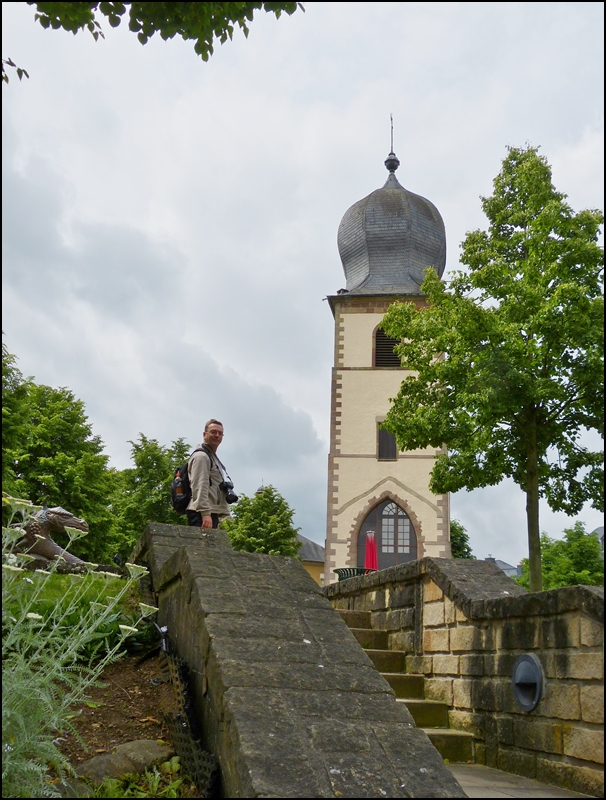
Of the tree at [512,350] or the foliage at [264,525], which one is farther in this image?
the foliage at [264,525]

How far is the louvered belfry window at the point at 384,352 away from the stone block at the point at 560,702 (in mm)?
32019

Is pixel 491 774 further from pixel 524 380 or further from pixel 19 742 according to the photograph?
pixel 524 380

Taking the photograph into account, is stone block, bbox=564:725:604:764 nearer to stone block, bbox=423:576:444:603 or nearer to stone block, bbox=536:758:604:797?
stone block, bbox=536:758:604:797

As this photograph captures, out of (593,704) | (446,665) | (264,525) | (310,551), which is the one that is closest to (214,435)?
(446,665)

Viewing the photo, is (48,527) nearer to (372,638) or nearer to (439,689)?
(372,638)

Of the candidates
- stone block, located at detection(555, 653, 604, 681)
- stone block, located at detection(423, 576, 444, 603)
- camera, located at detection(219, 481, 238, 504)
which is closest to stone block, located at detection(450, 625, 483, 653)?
stone block, located at detection(423, 576, 444, 603)

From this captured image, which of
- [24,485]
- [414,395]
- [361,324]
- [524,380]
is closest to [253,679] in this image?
[524,380]

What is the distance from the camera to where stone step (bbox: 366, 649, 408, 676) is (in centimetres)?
669

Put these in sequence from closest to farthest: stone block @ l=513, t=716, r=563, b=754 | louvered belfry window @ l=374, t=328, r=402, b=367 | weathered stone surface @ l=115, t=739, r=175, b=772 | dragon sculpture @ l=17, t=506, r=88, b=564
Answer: weathered stone surface @ l=115, t=739, r=175, b=772 → stone block @ l=513, t=716, r=563, b=754 → dragon sculpture @ l=17, t=506, r=88, b=564 → louvered belfry window @ l=374, t=328, r=402, b=367

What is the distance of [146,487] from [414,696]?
94.9 feet

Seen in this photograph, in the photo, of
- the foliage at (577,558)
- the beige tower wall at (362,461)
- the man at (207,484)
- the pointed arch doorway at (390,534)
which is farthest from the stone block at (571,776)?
the pointed arch doorway at (390,534)

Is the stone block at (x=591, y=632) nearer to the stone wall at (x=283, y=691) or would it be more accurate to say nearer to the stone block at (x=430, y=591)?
the stone wall at (x=283, y=691)

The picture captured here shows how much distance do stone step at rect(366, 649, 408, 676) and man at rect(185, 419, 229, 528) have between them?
169 cm

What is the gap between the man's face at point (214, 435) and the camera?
23.9ft
